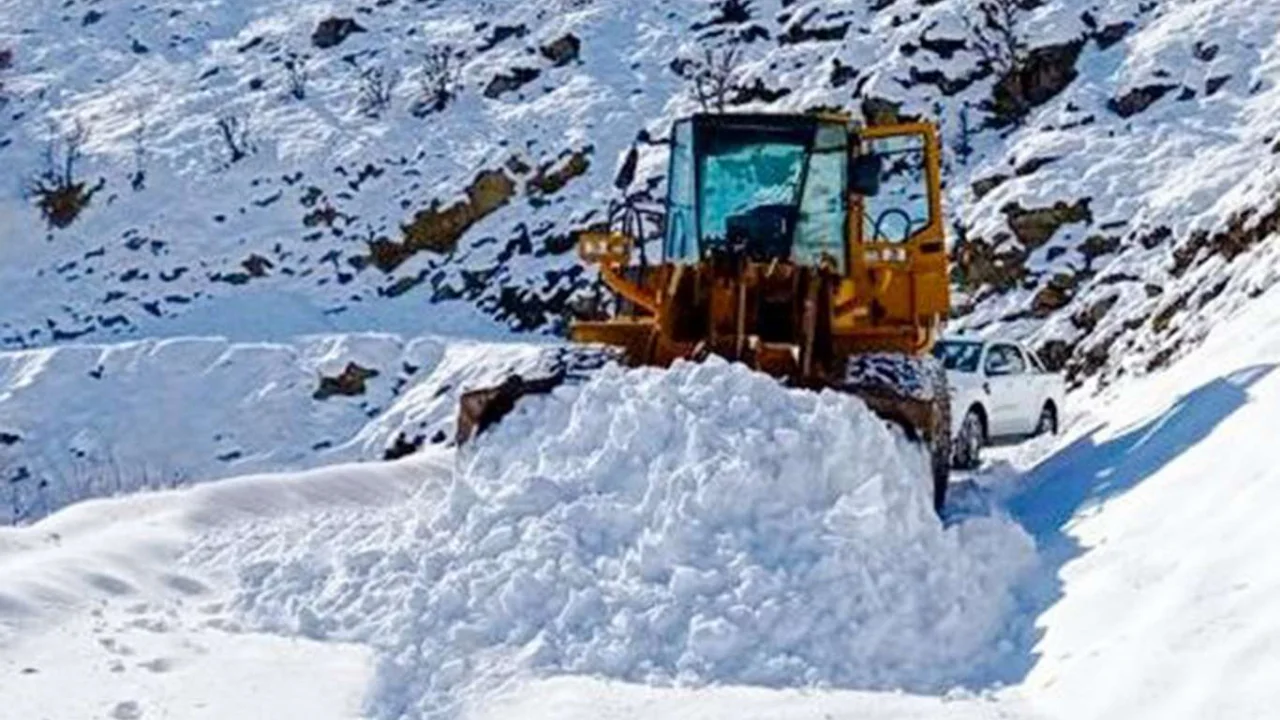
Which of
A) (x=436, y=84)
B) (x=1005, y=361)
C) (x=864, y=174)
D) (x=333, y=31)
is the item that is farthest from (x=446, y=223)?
(x=864, y=174)

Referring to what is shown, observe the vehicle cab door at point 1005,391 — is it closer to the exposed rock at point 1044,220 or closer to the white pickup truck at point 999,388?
the white pickup truck at point 999,388

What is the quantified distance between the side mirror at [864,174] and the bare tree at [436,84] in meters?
26.7

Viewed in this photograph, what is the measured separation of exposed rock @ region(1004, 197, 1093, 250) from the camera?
26.6m

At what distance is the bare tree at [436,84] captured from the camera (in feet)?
124

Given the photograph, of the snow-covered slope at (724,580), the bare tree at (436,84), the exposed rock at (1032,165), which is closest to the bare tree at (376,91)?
the bare tree at (436,84)

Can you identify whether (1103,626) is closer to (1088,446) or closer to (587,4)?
(1088,446)

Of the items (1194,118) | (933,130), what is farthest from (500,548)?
(1194,118)

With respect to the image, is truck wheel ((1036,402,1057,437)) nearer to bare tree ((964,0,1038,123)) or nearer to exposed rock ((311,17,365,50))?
bare tree ((964,0,1038,123))

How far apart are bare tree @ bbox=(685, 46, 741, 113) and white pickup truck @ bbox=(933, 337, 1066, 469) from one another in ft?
56.3

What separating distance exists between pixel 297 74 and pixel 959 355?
90.0ft

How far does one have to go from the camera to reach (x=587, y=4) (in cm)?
4009

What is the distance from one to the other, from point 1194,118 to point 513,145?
1365cm

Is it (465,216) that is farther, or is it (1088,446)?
(465,216)

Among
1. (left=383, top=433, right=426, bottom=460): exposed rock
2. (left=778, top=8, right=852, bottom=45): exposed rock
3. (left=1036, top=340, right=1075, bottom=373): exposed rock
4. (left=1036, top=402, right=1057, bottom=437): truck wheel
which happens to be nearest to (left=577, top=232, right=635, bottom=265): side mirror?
(left=1036, top=402, right=1057, bottom=437): truck wheel
